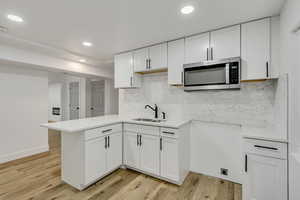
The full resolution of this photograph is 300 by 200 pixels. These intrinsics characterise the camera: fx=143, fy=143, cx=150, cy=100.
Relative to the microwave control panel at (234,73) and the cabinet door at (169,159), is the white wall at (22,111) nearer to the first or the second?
the cabinet door at (169,159)

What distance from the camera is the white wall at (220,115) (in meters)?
2.07

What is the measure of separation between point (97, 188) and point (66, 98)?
5936mm

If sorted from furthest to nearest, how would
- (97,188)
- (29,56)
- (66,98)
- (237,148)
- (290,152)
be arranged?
(66,98) → (29,56) → (237,148) → (97,188) → (290,152)

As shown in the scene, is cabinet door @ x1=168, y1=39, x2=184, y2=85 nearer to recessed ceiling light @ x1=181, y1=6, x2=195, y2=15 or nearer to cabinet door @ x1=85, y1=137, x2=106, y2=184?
recessed ceiling light @ x1=181, y1=6, x2=195, y2=15

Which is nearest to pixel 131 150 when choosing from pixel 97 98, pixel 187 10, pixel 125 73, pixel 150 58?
pixel 125 73

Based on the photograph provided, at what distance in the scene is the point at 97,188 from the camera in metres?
2.09

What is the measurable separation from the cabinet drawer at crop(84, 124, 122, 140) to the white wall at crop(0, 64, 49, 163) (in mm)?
2433

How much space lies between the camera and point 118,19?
6.25 ft

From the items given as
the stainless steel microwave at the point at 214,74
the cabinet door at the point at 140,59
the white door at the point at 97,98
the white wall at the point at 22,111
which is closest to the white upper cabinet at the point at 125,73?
the cabinet door at the point at 140,59

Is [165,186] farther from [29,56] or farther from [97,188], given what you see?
[29,56]

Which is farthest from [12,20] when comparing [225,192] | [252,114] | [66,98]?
[66,98]

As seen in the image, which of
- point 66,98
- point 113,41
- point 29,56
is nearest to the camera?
point 113,41

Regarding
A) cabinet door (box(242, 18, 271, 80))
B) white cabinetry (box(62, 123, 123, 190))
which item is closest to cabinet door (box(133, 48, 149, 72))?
white cabinetry (box(62, 123, 123, 190))

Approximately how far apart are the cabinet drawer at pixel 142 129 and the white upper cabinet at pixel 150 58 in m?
1.10
